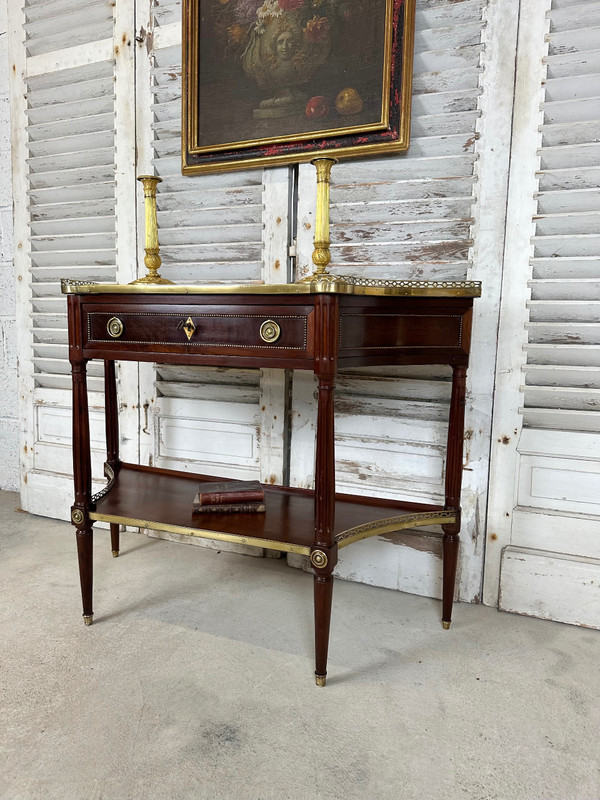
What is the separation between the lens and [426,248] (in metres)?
2.08

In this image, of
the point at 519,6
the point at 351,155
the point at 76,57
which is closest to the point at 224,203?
the point at 351,155

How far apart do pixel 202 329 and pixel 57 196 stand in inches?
63.5

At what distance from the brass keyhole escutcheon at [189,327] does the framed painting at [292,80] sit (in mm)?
922

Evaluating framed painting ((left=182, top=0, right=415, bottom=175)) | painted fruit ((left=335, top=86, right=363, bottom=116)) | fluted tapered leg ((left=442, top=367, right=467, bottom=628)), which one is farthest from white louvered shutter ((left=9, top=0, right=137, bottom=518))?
fluted tapered leg ((left=442, top=367, right=467, bottom=628))

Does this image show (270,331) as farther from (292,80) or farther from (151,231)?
(292,80)

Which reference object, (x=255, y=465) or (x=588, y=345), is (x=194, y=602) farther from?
(x=588, y=345)

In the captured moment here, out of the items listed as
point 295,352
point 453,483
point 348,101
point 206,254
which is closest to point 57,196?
point 206,254

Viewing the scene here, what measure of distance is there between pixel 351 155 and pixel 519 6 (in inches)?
26.7

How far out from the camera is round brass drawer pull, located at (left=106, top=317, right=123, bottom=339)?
177cm

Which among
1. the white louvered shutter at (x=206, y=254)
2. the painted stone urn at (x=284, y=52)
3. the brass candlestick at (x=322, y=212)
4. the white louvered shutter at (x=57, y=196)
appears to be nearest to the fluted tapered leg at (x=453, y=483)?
the brass candlestick at (x=322, y=212)

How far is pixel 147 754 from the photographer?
1312mm

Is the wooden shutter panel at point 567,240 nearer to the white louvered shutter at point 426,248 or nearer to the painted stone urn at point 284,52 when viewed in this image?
the white louvered shutter at point 426,248

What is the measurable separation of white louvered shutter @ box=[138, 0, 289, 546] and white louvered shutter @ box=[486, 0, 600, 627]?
2.91ft

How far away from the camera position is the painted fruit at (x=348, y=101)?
2072 millimetres
